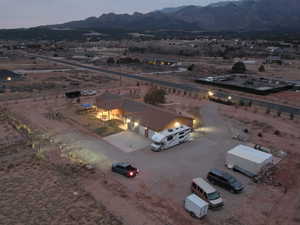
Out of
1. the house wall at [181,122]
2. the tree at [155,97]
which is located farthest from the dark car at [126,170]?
the tree at [155,97]

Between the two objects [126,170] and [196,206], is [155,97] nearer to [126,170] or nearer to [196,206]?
[126,170]

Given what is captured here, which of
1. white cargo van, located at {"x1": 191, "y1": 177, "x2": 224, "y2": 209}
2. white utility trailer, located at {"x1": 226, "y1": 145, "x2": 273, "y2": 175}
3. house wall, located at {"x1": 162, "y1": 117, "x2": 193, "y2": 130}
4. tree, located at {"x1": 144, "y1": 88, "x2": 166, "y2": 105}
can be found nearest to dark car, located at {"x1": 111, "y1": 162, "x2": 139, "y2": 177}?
white cargo van, located at {"x1": 191, "y1": 177, "x2": 224, "y2": 209}

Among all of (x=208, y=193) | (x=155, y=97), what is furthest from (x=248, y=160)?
(x=155, y=97)

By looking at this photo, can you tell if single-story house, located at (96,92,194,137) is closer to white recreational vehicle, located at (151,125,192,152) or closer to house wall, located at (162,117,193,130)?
house wall, located at (162,117,193,130)

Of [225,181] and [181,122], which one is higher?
[181,122]

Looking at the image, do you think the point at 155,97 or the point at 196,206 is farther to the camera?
the point at 155,97

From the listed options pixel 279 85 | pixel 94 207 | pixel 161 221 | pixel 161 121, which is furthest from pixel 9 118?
pixel 279 85
